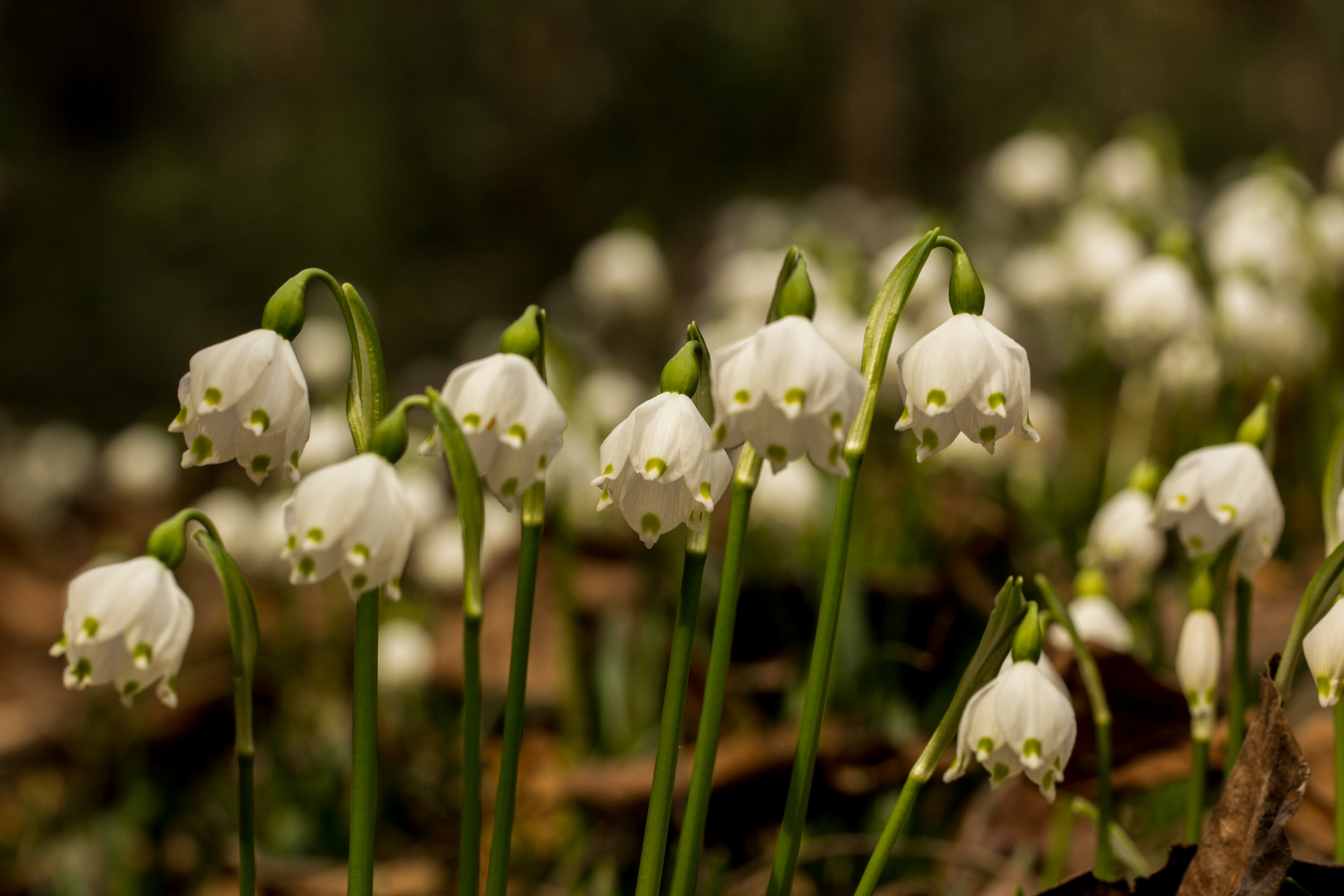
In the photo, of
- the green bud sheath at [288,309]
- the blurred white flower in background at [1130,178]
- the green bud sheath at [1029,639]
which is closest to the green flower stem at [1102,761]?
the green bud sheath at [1029,639]

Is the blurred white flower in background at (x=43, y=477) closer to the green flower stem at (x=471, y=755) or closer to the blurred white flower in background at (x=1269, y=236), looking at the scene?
the blurred white flower in background at (x=1269, y=236)

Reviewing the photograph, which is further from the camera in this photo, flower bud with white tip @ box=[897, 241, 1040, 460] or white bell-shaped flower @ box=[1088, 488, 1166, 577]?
white bell-shaped flower @ box=[1088, 488, 1166, 577]

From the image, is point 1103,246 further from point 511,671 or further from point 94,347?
point 94,347

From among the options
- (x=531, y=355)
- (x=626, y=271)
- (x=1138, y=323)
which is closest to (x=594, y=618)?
(x=626, y=271)

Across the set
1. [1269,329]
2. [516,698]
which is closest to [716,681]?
[516,698]

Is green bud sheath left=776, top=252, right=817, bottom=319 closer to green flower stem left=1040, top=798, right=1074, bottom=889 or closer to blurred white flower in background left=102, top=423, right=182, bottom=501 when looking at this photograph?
green flower stem left=1040, top=798, right=1074, bottom=889

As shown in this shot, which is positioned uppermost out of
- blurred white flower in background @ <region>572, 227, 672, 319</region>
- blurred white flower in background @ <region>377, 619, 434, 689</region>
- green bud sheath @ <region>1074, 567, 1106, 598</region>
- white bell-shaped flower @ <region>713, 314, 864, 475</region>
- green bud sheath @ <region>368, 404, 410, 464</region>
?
blurred white flower in background @ <region>572, 227, 672, 319</region>

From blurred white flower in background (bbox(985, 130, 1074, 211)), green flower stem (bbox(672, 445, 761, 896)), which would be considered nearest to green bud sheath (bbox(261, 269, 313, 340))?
green flower stem (bbox(672, 445, 761, 896))
